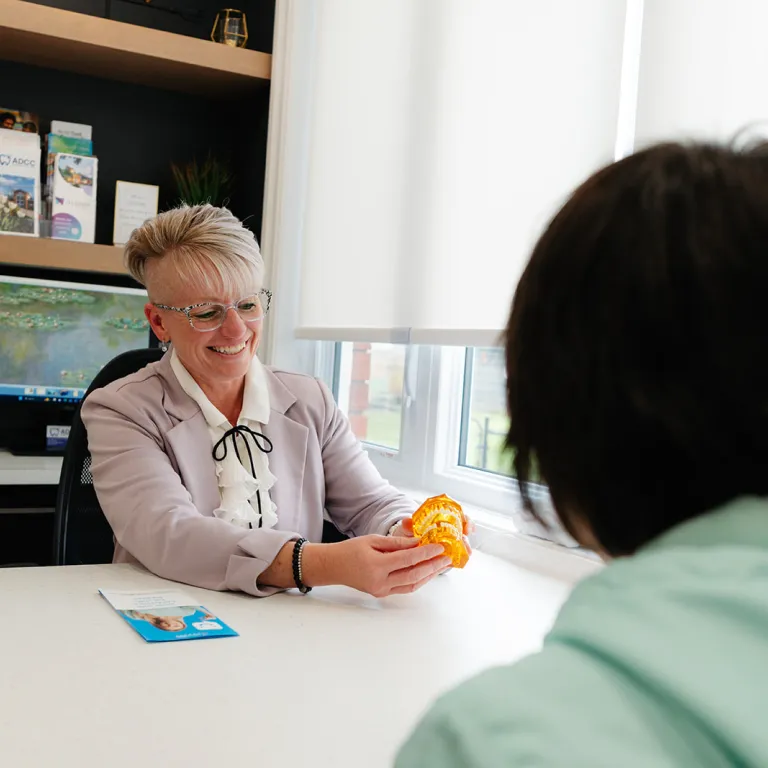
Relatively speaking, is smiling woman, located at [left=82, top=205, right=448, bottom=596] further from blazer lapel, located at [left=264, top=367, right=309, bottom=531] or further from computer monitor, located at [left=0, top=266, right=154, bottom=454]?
computer monitor, located at [left=0, top=266, right=154, bottom=454]

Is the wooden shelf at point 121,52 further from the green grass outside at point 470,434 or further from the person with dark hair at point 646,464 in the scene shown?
the person with dark hair at point 646,464

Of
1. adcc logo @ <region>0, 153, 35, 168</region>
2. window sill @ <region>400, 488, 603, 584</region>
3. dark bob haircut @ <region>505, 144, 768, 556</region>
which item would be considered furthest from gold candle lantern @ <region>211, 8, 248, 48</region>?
dark bob haircut @ <region>505, 144, 768, 556</region>

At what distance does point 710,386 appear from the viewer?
18.2 inches

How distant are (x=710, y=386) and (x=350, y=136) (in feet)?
8.24

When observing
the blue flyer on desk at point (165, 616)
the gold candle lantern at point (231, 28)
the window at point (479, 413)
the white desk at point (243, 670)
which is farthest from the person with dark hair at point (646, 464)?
the gold candle lantern at point (231, 28)

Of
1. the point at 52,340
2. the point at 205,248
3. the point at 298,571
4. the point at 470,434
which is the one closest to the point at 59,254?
the point at 52,340

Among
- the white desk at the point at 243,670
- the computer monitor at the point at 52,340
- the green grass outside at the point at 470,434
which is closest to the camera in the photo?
the white desk at the point at 243,670

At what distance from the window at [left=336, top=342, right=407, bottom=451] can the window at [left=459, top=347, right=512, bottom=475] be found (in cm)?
24

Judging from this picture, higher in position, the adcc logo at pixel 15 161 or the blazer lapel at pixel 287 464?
the adcc logo at pixel 15 161

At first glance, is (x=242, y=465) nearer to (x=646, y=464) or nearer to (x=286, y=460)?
(x=286, y=460)

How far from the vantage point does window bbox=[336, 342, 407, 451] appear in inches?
111

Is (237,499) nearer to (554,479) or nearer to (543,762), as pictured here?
(554,479)

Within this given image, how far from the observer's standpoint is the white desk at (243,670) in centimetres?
89

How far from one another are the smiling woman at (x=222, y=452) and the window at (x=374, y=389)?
86 centimetres
